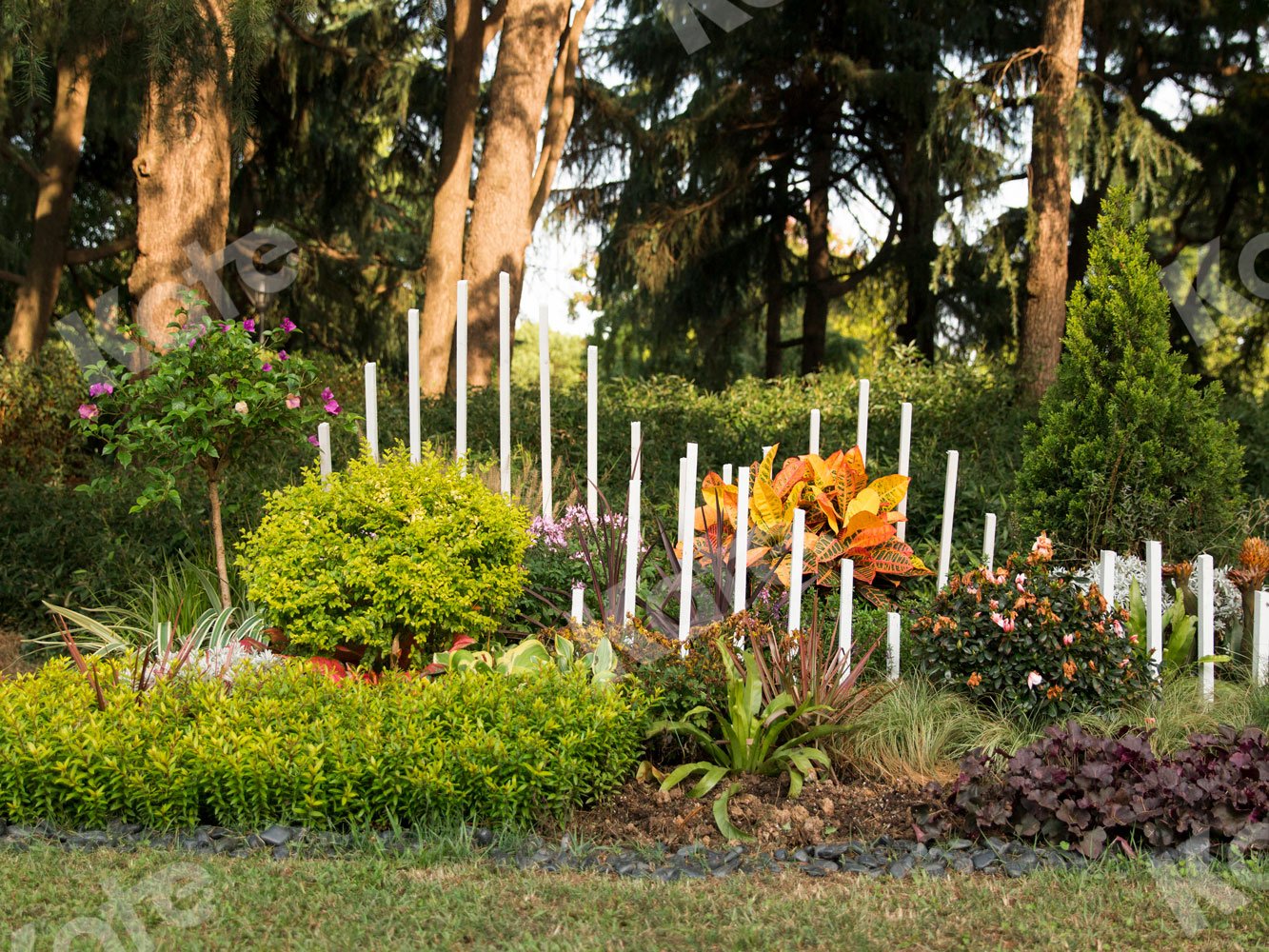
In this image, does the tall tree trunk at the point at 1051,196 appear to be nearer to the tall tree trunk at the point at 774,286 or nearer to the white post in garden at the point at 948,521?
the tall tree trunk at the point at 774,286

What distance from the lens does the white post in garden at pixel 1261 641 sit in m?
5.04

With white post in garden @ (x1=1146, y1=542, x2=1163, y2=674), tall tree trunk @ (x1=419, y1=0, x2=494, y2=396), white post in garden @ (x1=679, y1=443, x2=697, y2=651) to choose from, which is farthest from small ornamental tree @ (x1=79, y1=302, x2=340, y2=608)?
→ tall tree trunk @ (x1=419, y1=0, x2=494, y2=396)

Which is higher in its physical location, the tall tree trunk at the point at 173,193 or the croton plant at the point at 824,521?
the tall tree trunk at the point at 173,193

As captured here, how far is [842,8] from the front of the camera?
44.8 ft

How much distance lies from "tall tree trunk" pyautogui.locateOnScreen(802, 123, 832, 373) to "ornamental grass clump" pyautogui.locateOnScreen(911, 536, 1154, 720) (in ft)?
30.6

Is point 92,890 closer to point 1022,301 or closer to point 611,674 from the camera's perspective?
point 611,674

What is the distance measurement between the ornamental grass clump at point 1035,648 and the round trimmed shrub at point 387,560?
1.92 metres

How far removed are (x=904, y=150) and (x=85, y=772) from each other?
39.2ft

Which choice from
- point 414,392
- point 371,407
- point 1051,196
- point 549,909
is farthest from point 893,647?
point 1051,196

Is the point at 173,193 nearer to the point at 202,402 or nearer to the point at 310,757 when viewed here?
the point at 202,402

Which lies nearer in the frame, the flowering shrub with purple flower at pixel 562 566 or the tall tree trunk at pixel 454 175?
the flowering shrub with purple flower at pixel 562 566

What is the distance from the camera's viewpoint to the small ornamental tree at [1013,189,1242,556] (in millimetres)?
5750

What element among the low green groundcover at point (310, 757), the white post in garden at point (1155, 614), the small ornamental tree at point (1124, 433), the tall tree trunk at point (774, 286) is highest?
the tall tree trunk at point (774, 286)

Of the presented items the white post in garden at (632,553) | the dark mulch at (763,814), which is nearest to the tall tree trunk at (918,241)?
the white post in garden at (632,553)
